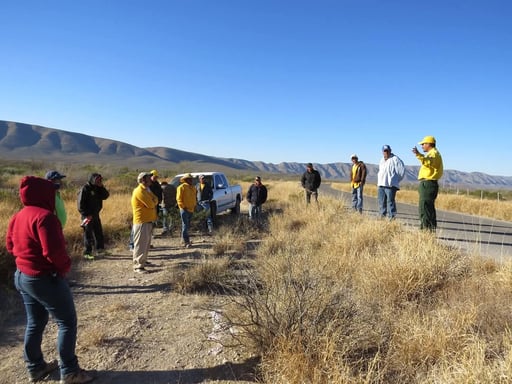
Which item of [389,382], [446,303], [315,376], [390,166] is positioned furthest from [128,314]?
[390,166]

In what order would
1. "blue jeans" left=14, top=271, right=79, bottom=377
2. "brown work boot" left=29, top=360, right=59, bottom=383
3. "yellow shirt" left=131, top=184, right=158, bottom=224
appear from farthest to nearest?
1. "yellow shirt" left=131, top=184, right=158, bottom=224
2. "brown work boot" left=29, top=360, right=59, bottom=383
3. "blue jeans" left=14, top=271, right=79, bottom=377

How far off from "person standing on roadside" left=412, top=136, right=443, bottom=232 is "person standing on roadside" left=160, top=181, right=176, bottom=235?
6.76 m

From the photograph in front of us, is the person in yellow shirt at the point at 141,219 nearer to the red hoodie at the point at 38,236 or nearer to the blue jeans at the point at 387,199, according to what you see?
the red hoodie at the point at 38,236

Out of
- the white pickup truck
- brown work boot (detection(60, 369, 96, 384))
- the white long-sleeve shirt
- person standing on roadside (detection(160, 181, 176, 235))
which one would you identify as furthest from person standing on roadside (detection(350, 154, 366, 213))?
brown work boot (detection(60, 369, 96, 384))

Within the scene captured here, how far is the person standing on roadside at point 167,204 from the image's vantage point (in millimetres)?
9750

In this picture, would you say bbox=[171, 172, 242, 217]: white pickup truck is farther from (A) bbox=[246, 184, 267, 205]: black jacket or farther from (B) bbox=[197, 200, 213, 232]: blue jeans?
(A) bbox=[246, 184, 267, 205]: black jacket

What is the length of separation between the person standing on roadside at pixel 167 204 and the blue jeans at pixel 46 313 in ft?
22.0

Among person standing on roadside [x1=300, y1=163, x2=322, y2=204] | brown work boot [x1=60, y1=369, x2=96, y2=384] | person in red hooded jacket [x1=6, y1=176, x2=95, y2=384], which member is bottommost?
brown work boot [x1=60, y1=369, x2=96, y2=384]

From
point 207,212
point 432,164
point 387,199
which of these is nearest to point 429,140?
point 432,164

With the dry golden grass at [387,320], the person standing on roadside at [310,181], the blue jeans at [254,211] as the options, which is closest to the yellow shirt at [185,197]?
the blue jeans at [254,211]

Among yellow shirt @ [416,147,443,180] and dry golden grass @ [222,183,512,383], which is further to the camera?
yellow shirt @ [416,147,443,180]

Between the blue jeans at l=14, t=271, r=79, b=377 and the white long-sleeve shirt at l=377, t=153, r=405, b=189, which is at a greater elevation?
the white long-sleeve shirt at l=377, t=153, r=405, b=189

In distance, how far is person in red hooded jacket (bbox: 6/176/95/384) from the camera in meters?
2.68

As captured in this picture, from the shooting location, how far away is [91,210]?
7.03 metres
